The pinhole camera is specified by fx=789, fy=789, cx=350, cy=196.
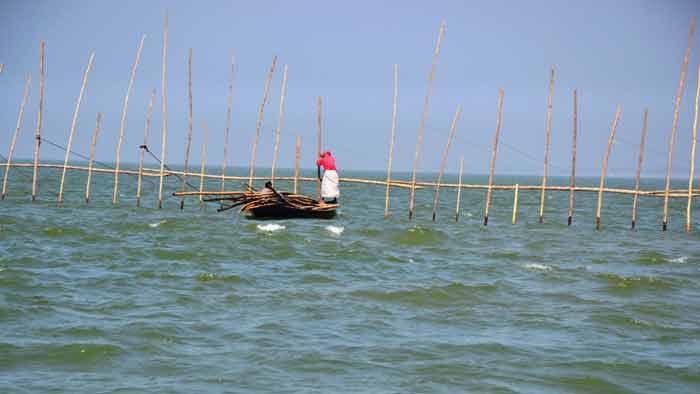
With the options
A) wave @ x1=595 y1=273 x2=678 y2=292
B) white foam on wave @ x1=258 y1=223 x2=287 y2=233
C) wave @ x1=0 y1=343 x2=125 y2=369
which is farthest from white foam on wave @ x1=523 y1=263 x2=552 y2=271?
wave @ x1=0 y1=343 x2=125 y2=369

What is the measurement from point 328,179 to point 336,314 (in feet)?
31.8

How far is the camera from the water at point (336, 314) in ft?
21.1

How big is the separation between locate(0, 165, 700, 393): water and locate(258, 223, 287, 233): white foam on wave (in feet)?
2.61

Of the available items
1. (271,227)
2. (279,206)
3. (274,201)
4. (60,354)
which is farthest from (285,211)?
(60,354)

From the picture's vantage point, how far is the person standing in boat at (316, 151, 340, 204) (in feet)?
58.3

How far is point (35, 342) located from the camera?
707 centimetres

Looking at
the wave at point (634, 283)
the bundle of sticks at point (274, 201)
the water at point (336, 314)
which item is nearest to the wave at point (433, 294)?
the water at point (336, 314)

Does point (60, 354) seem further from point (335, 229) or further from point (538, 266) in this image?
point (335, 229)

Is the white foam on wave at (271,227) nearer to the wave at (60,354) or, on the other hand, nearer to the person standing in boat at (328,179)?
the person standing in boat at (328,179)

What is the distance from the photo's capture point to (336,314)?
8.57 meters

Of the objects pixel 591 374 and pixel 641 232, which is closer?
pixel 591 374

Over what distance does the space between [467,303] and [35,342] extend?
4.84 meters

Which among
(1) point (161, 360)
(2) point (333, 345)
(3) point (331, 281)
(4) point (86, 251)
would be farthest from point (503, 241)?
(1) point (161, 360)

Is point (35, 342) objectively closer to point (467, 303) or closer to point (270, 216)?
point (467, 303)
